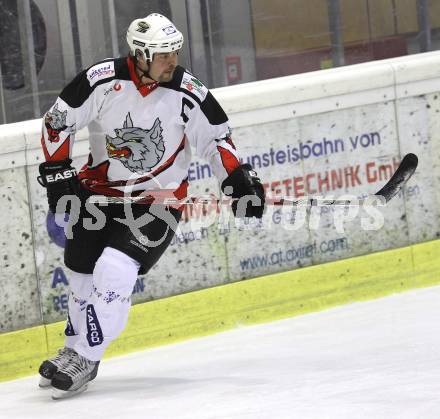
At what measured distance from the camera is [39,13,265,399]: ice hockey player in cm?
423

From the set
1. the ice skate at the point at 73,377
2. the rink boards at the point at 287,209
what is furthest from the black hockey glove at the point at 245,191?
the rink boards at the point at 287,209

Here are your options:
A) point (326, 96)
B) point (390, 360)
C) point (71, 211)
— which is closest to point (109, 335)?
point (71, 211)

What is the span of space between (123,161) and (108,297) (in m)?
0.49

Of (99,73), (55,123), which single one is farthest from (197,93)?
(55,123)

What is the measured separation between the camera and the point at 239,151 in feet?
18.0

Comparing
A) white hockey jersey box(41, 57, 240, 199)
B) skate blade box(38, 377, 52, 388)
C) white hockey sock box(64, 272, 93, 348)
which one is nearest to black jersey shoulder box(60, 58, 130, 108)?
white hockey jersey box(41, 57, 240, 199)

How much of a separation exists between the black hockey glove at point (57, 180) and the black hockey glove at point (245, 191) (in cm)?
53

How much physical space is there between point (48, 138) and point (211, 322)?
1.41 metres

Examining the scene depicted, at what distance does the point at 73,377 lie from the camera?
4277 millimetres

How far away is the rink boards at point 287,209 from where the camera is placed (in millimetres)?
4945

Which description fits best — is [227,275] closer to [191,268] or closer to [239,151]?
[191,268]

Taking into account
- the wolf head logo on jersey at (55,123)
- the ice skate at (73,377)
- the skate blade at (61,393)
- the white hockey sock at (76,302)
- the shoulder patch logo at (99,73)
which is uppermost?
the shoulder patch logo at (99,73)

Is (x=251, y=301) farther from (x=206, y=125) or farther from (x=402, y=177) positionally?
(x=206, y=125)

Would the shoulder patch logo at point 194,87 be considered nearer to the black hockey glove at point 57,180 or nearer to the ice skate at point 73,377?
the black hockey glove at point 57,180
